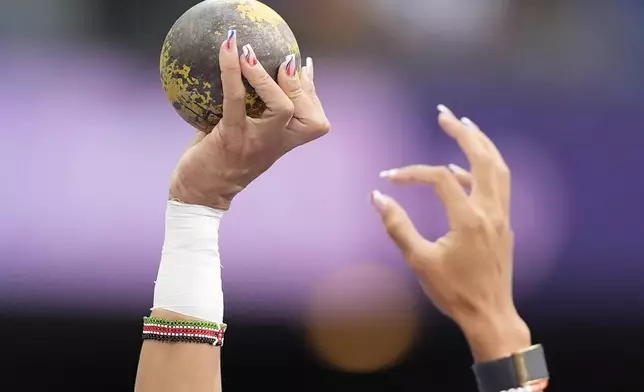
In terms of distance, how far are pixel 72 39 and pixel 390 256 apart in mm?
2373

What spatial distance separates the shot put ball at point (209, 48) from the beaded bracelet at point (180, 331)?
1.91 feet

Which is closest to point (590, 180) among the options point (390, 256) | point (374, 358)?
point (390, 256)

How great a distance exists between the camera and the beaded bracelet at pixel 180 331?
1.88 m

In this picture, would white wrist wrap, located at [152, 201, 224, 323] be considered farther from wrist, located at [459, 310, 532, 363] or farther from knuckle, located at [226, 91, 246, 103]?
wrist, located at [459, 310, 532, 363]

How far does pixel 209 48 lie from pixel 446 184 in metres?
0.98

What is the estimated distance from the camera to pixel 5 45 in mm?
4984

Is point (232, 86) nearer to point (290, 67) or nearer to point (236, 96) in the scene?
point (236, 96)

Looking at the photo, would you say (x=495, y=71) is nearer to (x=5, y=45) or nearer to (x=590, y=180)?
(x=590, y=180)

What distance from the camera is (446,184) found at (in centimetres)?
147

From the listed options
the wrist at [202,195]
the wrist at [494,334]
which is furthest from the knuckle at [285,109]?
the wrist at [494,334]

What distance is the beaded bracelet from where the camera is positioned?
1879 mm

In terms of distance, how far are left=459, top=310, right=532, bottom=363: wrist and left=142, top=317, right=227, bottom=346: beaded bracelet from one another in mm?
627

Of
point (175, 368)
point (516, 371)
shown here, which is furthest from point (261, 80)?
point (516, 371)

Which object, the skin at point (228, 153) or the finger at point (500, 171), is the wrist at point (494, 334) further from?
the skin at point (228, 153)
